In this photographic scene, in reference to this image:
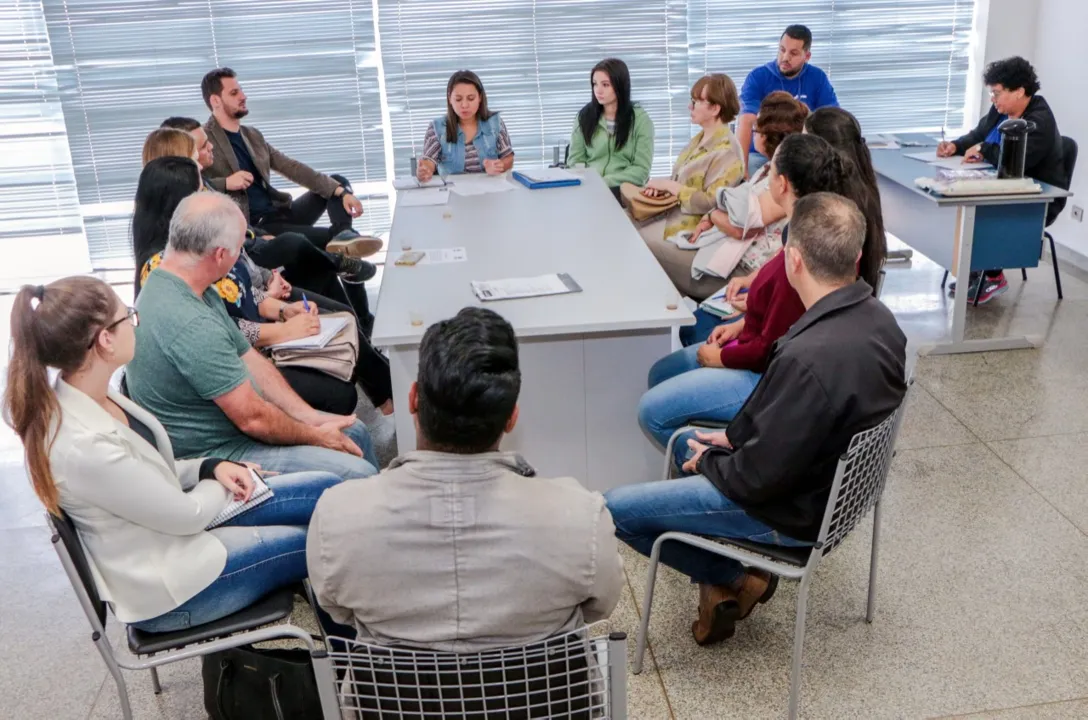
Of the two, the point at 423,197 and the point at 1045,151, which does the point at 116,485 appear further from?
the point at 1045,151

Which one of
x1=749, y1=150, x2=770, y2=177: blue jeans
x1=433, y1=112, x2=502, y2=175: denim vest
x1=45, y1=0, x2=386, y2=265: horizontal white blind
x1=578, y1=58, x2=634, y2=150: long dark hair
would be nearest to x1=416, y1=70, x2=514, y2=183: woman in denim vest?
x1=433, y1=112, x2=502, y2=175: denim vest

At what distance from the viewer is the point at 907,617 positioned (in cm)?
281

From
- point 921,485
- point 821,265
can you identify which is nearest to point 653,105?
point 921,485

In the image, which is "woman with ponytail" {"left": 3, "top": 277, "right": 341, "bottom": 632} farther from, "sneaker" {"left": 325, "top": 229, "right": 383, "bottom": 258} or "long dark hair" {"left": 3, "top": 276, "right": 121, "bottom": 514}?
"sneaker" {"left": 325, "top": 229, "right": 383, "bottom": 258}

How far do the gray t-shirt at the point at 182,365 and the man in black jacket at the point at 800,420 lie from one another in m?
1.05

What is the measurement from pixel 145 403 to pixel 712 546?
1.49 metres

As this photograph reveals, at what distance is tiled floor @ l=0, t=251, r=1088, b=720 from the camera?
8.29ft

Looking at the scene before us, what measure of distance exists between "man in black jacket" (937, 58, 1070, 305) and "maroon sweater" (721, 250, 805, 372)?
2368 millimetres

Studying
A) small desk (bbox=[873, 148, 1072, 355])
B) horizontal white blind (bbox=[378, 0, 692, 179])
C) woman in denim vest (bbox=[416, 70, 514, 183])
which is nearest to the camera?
small desk (bbox=[873, 148, 1072, 355])

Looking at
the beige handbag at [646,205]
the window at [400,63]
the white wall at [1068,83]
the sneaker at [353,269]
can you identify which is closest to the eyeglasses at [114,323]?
the sneaker at [353,269]

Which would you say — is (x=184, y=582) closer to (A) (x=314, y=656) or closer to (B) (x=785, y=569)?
(A) (x=314, y=656)

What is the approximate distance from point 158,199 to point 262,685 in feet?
5.24

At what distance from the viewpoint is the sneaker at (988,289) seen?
5.13m

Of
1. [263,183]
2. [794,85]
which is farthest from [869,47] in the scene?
[263,183]
